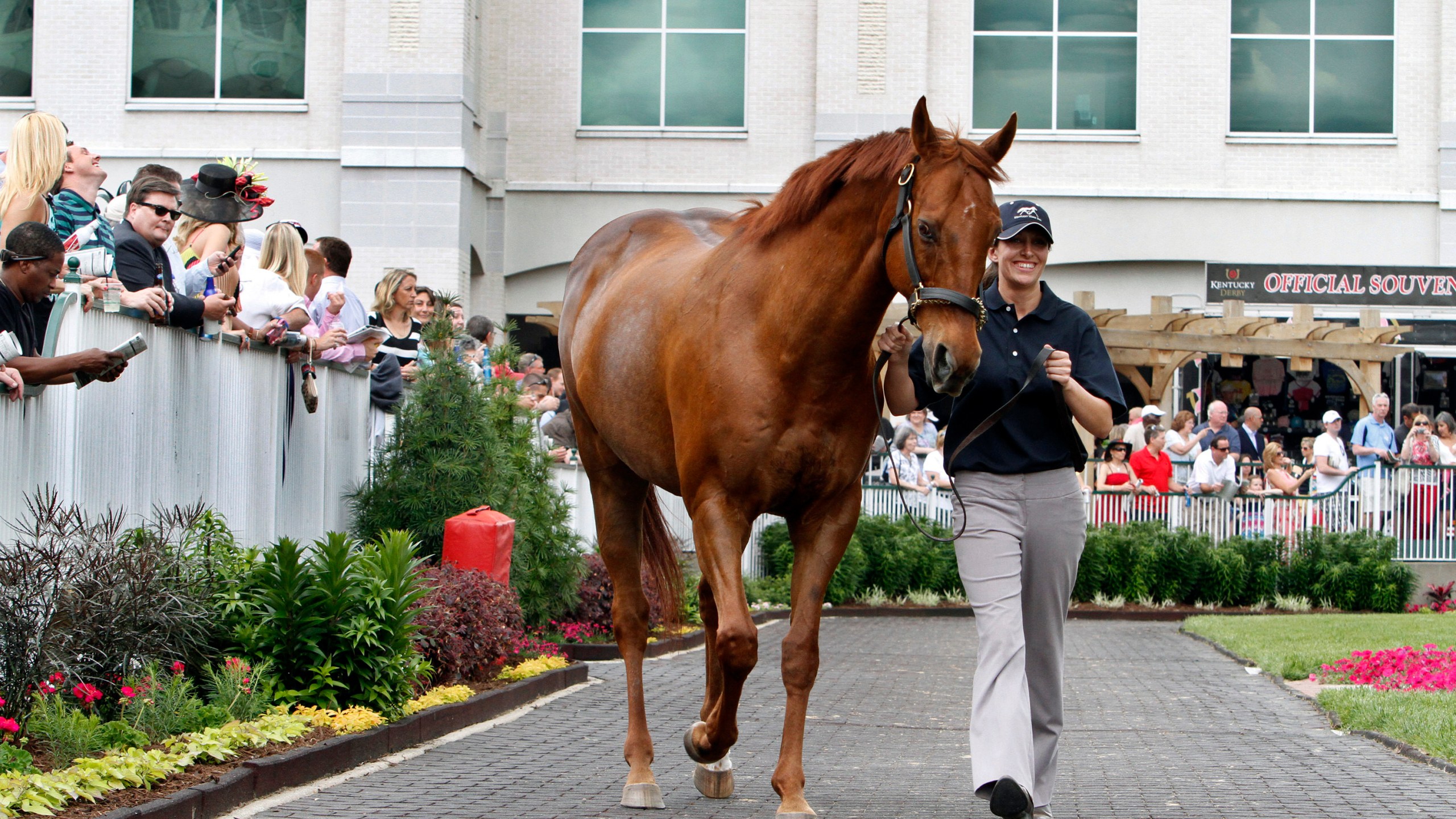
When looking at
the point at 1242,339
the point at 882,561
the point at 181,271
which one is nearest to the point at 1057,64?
the point at 1242,339

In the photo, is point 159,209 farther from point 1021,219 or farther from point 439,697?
point 1021,219

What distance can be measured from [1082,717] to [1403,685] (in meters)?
2.55

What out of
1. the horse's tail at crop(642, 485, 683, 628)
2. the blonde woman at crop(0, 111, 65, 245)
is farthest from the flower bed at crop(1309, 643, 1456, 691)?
the blonde woman at crop(0, 111, 65, 245)

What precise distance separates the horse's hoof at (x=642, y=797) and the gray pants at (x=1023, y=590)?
1.53 meters

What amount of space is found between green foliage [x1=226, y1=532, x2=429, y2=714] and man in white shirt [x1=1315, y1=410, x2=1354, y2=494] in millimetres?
16380

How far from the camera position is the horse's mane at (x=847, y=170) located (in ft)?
18.0

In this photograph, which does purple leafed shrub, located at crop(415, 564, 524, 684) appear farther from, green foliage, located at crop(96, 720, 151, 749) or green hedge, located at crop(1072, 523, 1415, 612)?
green hedge, located at crop(1072, 523, 1415, 612)

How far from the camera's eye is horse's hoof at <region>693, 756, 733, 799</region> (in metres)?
6.71

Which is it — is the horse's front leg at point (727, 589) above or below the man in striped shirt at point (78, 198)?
below

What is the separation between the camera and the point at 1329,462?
21.6 meters

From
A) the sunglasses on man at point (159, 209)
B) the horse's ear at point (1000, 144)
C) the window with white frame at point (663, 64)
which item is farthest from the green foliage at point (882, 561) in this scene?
the horse's ear at point (1000, 144)

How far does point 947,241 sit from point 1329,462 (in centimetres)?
1785

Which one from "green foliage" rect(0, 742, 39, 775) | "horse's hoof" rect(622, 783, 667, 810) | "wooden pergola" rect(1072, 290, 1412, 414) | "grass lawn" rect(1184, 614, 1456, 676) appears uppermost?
"wooden pergola" rect(1072, 290, 1412, 414)

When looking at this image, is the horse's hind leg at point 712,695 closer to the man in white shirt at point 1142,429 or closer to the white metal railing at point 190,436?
the white metal railing at point 190,436
